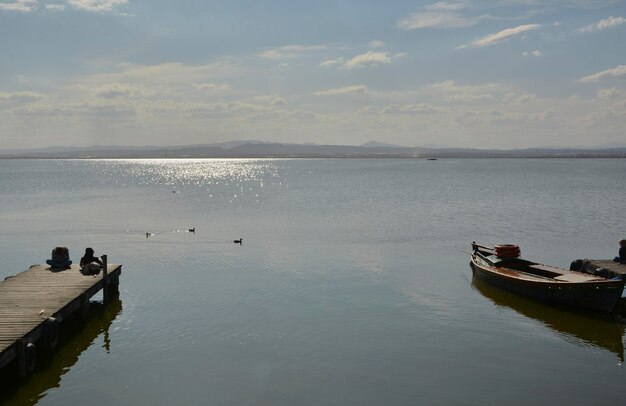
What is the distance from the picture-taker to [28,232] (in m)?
50.0

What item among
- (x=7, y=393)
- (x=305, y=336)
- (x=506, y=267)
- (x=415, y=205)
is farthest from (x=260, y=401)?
(x=415, y=205)

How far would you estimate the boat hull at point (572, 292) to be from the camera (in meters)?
Result: 24.7

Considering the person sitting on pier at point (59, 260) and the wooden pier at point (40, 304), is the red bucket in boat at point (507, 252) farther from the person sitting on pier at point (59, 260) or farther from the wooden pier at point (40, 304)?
the person sitting on pier at point (59, 260)

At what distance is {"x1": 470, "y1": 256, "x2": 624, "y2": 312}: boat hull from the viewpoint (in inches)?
973

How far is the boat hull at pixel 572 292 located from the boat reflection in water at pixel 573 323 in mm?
367

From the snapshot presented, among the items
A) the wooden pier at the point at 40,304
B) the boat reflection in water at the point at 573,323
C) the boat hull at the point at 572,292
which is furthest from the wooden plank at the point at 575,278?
the wooden pier at the point at 40,304

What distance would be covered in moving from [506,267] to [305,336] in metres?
14.6

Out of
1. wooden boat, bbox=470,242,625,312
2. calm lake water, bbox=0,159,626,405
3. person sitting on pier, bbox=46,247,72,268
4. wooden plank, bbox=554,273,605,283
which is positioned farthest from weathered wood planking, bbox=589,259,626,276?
person sitting on pier, bbox=46,247,72,268

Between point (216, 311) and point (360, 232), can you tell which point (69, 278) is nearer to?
point (216, 311)

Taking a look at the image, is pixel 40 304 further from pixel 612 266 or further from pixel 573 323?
pixel 612 266

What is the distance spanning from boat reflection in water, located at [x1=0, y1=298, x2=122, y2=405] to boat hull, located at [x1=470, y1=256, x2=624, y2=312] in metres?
19.1

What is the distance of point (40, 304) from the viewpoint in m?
21.7

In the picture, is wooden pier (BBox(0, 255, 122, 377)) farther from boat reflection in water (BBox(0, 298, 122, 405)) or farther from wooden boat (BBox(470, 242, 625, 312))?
wooden boat (BBox(470, 242, 625, 312))

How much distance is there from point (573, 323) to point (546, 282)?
8.00 feet
